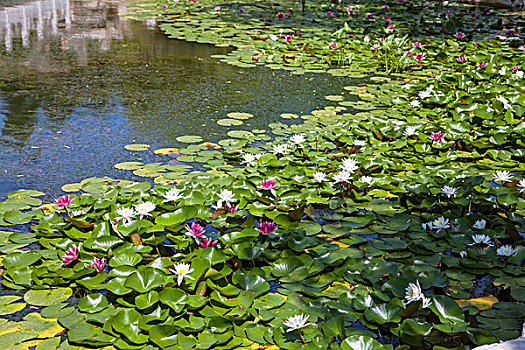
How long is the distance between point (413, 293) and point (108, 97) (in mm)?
2916

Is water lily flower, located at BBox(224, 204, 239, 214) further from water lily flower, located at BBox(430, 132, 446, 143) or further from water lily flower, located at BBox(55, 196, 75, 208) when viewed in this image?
water lily flower, located at BBox(430, 132, 446, 143)

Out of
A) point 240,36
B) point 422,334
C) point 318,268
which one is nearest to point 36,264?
point 318,268

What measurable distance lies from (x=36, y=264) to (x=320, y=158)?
5.02 ft

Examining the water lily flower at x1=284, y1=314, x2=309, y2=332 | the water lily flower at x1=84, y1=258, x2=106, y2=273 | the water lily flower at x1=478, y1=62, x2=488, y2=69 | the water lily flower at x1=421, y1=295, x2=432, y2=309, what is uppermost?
the water lily flower at x1=478, y1=62, x2=488, y2=69

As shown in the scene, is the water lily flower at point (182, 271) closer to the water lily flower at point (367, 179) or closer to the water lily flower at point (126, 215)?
the water lily flower at point (126, 215)

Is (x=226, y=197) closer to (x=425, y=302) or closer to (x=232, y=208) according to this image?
(x=232, y=208)

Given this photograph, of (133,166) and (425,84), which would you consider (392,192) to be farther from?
(425,84)

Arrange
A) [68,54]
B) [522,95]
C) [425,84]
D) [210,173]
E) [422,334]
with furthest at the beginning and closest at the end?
1. [68,54]
2. [425,84]
3. [522,95]
4. [210,173]
5. [422,334]

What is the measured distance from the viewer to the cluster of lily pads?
58.6 inches

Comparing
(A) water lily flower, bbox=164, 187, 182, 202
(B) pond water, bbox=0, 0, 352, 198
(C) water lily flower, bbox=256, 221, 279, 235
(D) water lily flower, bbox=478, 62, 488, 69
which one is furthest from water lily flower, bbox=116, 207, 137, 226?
(D) water lily flower, bbox=478, 62, 488, 69

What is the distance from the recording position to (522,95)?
360 centimetres

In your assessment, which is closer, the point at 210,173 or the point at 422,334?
the point at 422,334

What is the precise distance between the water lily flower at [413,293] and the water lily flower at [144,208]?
1.00m

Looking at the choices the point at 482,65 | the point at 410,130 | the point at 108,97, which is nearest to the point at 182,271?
the point at 410,130
